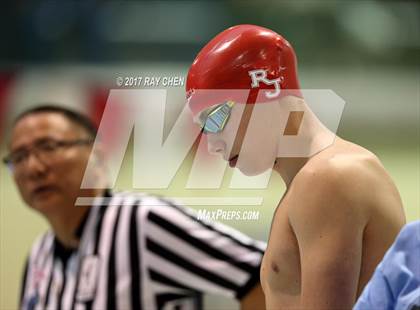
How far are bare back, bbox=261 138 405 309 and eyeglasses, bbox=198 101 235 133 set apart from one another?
5.2 inches

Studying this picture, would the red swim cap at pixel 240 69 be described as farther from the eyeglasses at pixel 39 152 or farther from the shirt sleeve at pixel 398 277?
the eyeglasses at pixel 39 152

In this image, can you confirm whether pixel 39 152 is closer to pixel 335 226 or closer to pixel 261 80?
pixel 261 80

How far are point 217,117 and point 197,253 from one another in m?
0.70

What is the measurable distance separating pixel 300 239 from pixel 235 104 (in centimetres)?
21

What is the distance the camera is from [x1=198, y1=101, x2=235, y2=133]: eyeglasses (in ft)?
3.96

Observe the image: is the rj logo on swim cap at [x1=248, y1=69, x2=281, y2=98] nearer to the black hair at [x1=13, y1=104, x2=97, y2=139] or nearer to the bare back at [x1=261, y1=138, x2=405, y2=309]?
the bare back at [x1=261, y1=138, x2=405, y2=309]

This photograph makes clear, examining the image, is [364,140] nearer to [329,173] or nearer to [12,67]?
[329,173]

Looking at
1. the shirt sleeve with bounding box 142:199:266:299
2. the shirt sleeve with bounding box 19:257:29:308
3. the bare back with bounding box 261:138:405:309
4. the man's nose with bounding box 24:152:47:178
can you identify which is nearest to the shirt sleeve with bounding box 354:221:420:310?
the bare back with bounding box 261:138:405:309

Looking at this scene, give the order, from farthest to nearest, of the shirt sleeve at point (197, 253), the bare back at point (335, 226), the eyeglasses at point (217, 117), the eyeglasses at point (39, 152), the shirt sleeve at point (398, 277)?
1. the eyeglasses at point (39, 152)
2. the shirt sleeve at point (197, 253)
3. the eyeglasses at point (217, 117)
4. the bare back at point (335, 226)
5. the shirt sleeve at point (398, 277)

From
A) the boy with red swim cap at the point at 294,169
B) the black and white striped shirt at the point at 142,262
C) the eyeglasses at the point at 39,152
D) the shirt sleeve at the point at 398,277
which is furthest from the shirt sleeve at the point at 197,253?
the shirt sleeve at the point at 398,277

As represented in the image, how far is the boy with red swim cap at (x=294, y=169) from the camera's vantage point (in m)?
1.11

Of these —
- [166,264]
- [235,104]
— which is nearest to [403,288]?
[235,104]

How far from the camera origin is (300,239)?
3.75 feet

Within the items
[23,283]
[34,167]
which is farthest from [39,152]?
[23,283]
